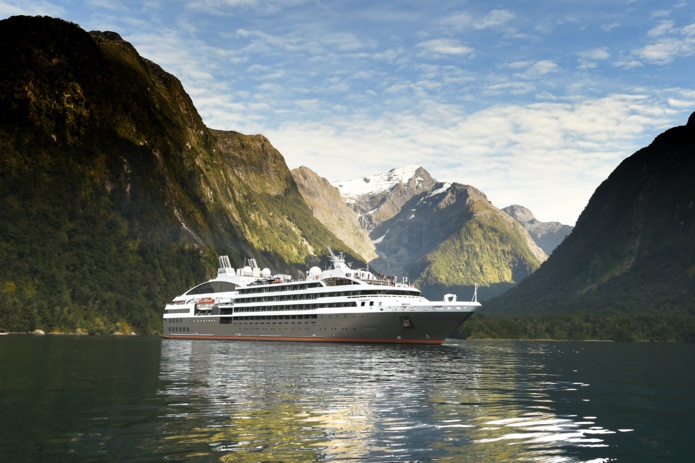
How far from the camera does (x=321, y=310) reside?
132 metres

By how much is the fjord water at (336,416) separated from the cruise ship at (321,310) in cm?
5456

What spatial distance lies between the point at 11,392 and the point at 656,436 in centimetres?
4069

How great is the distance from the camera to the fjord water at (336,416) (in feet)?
87.0

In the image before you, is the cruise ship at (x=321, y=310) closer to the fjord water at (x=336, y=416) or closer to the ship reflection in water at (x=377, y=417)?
the fjord water at (x=336, y=416)

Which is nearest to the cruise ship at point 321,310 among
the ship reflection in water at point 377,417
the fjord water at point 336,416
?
the fjord water at point 336,416

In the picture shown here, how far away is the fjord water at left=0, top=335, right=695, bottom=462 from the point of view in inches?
1044

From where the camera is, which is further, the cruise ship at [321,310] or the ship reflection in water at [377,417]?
the cruise ship at [321,310]

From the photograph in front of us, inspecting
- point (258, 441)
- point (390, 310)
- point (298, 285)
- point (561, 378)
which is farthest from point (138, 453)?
point (298, 285)

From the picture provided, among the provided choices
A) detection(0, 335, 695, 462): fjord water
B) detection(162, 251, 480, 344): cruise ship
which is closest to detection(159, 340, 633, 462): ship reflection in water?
detection(0, 335, 695, 462): fjord water

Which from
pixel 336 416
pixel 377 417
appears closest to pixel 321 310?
pixel 336 416

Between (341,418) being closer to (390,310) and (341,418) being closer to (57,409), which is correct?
(57,409)

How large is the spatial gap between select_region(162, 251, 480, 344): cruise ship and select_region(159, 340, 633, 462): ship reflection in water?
55.3m

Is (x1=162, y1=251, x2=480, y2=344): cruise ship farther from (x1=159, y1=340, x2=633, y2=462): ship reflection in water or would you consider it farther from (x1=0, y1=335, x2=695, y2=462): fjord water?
(x1=159, y1=340, x2=633, y2=462): ship reflection in water

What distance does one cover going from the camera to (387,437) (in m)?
29.4
